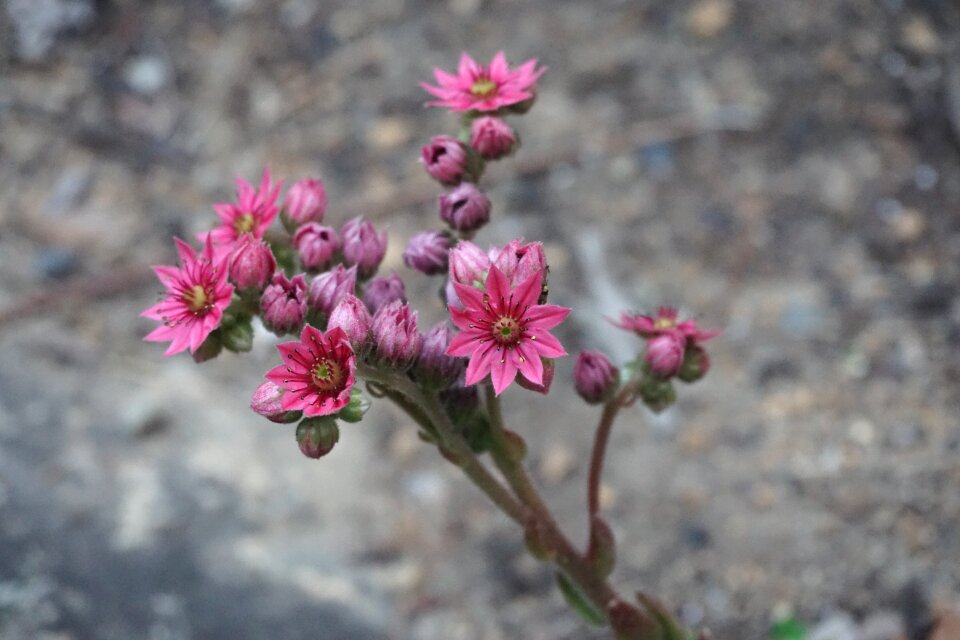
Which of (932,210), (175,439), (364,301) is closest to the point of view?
(364,301)

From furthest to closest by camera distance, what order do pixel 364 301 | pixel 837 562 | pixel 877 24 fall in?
pixel 877 24 → pixel 837 562 → pixel 364 301

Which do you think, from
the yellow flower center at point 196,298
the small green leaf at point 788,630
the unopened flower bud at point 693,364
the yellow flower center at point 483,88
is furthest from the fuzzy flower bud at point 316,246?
the small green leaf at point 788,630

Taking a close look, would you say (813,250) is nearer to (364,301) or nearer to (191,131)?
(364,301)

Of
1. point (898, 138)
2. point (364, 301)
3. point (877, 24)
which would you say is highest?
point (877, 24)

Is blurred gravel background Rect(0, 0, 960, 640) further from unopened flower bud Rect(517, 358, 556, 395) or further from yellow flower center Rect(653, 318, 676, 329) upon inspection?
unopened flower bud Rect(517, 358, 556, 395)

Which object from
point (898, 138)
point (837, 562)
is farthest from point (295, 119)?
point (837, 562)

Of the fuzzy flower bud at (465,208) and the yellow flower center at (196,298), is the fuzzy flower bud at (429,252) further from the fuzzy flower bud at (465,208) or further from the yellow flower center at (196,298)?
the yellow flower center at (196,298)

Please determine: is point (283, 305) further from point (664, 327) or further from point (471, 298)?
point (664, 327)

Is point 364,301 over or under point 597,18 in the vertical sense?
under

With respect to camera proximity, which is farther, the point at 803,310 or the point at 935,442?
the point at 803,310
